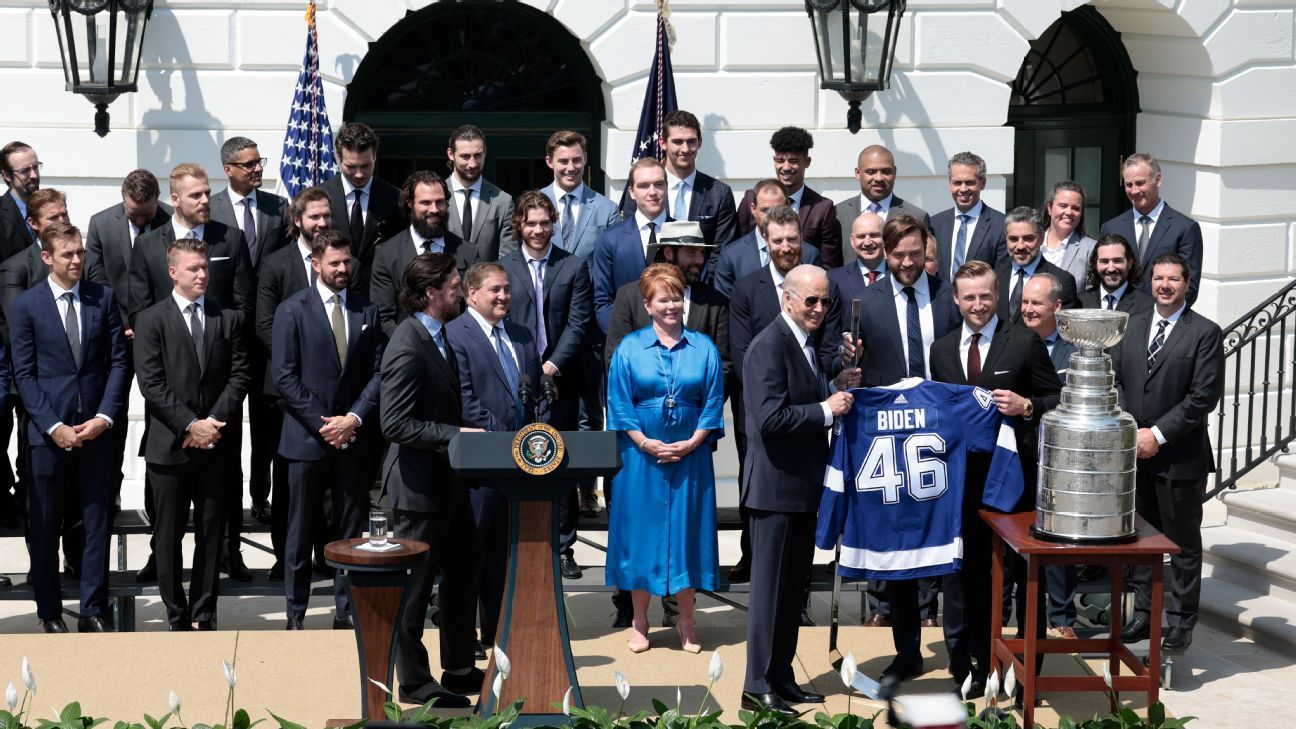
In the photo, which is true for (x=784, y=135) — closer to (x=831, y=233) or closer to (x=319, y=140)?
(x=831, y=233)

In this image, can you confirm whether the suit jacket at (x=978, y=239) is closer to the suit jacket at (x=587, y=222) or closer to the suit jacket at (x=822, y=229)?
the suit jacket at (x=822, y=229)

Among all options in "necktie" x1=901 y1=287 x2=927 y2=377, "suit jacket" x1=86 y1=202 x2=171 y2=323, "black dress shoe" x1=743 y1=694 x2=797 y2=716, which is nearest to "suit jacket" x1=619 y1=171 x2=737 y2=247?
"necktie" x1=901 y1=287 x2=927 y2=377

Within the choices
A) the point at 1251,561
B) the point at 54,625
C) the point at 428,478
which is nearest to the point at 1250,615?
the point at 1251,561

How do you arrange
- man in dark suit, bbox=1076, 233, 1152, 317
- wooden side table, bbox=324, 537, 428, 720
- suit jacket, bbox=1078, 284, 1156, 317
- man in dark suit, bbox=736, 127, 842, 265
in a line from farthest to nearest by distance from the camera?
man in dark suit, bbox=736, 127, 842, 265, man in dark suit, bbox=1076, 233, 1152, 317, suit jacket, bbox=1078, 284, 1156, 317, wooden side table, bbox=324, 537, 428, 720

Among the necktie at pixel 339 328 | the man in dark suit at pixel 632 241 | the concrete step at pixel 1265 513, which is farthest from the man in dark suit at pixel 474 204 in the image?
the concrete step at pixel 1265 513

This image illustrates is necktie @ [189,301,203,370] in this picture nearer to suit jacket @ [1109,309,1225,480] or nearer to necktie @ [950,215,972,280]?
necktie @ [950,215,972,280]

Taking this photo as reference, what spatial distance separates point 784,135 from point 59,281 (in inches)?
163

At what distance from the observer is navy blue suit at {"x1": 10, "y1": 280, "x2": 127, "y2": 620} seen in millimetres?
9219

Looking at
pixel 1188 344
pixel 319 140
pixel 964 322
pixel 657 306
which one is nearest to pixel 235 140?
pixel 319 140

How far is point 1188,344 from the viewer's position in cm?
910

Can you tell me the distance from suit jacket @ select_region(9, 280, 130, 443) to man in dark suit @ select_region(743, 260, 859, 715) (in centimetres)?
340

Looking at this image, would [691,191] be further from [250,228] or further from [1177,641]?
[1177,641]

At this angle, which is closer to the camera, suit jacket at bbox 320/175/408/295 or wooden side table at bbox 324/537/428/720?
wooden side table at bbox 324/537/428/720

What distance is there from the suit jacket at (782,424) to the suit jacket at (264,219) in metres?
3.35
